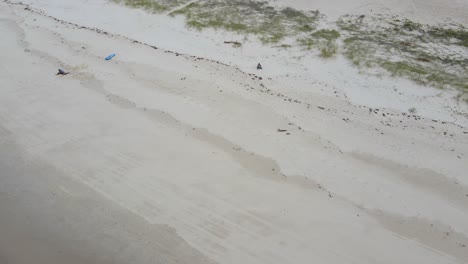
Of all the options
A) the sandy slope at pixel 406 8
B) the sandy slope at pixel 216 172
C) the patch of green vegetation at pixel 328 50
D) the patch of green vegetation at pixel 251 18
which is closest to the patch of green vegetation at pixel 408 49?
the patch of green vegetation at pixel 328 50

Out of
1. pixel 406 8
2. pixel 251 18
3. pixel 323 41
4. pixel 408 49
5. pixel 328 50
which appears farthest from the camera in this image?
pixel 251 18

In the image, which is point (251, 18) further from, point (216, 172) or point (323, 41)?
point (216, 172)

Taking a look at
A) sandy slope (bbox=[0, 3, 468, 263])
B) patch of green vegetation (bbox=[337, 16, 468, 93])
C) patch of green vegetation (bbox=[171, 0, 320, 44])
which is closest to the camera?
sandy slope (bbox=[0, 3, 468, 263])

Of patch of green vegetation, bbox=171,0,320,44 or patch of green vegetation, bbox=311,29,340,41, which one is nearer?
patch of green vegetation, bbox=311,29,340,41

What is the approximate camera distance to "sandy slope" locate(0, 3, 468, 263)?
11508mm

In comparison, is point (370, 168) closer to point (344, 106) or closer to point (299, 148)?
point (299, 148)

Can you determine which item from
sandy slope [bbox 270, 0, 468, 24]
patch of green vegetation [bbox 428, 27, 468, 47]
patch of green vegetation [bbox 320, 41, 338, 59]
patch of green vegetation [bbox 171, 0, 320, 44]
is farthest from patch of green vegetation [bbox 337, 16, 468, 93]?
patch of green vegetation [bbox 171, 0, 320, 44]

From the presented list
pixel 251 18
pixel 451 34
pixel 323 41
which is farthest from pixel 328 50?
pixel 451 34

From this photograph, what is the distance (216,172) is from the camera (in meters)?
14.0

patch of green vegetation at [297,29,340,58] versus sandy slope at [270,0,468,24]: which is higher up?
sandy slope at [270,0,468,24]

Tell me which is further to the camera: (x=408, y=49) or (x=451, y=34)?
(x=451, y=34)

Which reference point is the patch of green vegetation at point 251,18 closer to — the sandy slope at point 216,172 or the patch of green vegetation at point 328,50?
the patch of green vegetation at point 328,50

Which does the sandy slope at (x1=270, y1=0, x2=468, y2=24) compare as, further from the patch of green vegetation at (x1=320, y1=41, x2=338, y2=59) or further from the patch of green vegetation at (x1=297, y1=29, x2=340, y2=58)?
the patch of green vegetation at (x1=320, y1=41, x2=338, y2=59)

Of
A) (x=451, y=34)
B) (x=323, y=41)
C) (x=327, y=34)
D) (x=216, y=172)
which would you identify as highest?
(x=451, y=34)
